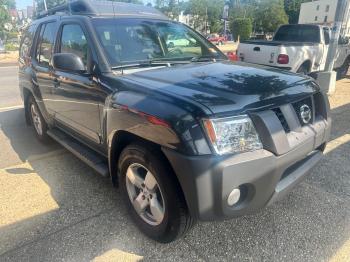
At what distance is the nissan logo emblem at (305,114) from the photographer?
8.82 ft

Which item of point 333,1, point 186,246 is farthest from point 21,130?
point 333,1

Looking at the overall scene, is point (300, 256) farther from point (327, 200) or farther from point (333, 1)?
point (333, 1)

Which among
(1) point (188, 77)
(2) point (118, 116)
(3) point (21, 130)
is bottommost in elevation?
(3) point (21, 130)

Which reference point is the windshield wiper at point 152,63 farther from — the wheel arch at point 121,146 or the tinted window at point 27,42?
the tinted window at point 27,42

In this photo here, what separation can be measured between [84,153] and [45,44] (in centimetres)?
190

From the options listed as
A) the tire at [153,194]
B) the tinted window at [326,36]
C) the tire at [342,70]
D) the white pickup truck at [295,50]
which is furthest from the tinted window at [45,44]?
the tire at [342,70]

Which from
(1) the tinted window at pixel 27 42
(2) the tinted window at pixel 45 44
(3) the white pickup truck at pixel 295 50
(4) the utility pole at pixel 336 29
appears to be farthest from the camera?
(3) the white pickup truck at pixel 295 50

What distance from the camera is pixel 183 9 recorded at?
261 feet

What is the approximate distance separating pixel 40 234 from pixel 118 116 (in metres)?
1.28

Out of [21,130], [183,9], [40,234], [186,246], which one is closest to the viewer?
[186,246]

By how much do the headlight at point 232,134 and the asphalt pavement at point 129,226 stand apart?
3.03ft

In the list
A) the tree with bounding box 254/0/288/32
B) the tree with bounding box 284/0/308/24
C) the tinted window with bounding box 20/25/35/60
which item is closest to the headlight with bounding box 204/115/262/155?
the tinted window with bounding box 20/25/35/60

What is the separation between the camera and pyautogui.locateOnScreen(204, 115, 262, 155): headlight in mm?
2143

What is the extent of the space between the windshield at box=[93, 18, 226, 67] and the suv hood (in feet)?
1.10
